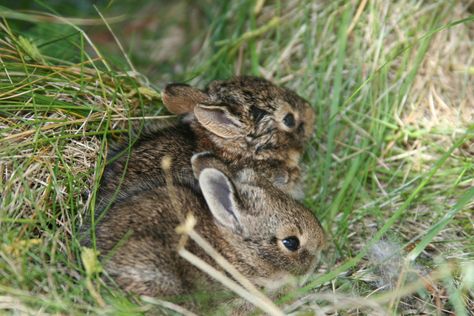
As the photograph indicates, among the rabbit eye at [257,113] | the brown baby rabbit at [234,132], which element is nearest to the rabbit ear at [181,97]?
A: the brown baby rabbit at [234,132]

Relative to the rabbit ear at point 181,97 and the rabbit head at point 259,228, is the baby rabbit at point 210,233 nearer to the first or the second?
the rabbit head at point 259,228

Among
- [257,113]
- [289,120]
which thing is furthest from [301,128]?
[257,113]

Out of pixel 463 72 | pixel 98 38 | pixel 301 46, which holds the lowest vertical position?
pixel 98 38

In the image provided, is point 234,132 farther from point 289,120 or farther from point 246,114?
point 289,120

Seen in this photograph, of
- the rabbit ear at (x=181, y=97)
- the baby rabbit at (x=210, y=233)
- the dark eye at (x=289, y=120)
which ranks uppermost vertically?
the dark eye at (x=289, y=120)

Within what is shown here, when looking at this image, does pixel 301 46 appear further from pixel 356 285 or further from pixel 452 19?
pixel 356 285

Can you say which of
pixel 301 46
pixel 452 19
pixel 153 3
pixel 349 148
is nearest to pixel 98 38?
pixel 153 3
